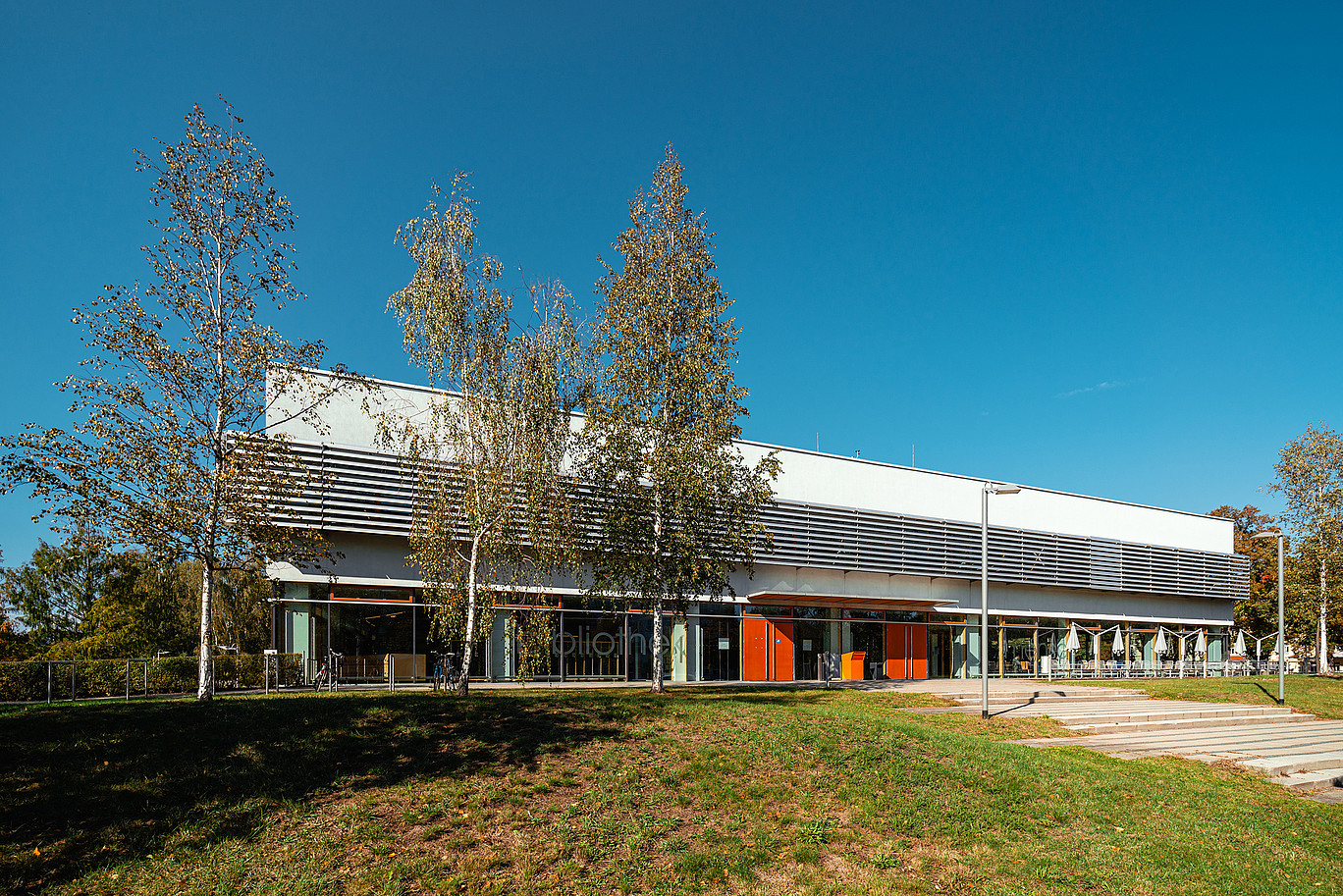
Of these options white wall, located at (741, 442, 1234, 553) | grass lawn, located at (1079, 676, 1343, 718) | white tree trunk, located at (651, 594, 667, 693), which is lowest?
grass lawn, located at (1079, 676, 1343, 718)

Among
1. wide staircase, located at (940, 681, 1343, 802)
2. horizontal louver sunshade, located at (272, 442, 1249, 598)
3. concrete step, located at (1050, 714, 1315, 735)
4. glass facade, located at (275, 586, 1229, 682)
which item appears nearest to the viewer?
wide staircase, located at (940, 681, 1343, 802)

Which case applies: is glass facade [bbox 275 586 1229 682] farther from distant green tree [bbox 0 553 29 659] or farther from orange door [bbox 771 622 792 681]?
distant green tree [bbox 0 553 29 659]

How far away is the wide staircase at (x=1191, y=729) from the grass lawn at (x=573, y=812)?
3260 millimetres

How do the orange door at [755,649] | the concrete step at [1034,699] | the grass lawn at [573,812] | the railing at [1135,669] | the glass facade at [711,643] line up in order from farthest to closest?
the railing at [1135,669], the orange door at [755,649], the glass facade at [711,643], the concrete step at [1034,699], the grass lawn at [573,812]

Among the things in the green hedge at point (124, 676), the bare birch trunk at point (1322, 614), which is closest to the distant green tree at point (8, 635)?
the green hedge at point (124, 676)

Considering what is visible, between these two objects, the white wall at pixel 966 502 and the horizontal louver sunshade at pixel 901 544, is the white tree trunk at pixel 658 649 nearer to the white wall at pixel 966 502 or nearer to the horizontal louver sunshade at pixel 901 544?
the horizontal louver sunshade at pixel 901 544

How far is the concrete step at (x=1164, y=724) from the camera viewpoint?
18.3 meters

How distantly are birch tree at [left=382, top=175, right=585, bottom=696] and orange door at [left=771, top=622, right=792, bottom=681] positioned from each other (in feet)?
48.8

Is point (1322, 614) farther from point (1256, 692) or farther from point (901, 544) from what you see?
point (901, 544)

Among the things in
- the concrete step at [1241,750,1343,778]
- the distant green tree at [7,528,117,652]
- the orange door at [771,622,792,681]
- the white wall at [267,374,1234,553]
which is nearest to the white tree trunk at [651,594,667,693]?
the white wall at [267,374,1234,553]

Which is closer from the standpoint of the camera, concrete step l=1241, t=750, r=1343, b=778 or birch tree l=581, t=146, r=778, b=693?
concrete step l=1241, t=750, r=1343, b=778

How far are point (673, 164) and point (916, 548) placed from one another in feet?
73.1

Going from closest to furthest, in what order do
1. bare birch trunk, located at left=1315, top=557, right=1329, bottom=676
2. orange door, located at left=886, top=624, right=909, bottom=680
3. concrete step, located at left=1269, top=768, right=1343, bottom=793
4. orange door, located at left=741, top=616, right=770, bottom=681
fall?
concrete step, located at left=1269, top=768, right=1343, bottom=793 → orange door, located at left=741, top=616, right=770, bottom=681 → orange door, located at left=886, top=624, right=909, bottom=680 → bare birch trunk, located at left=1315, top=557, right=1329, bottom=676

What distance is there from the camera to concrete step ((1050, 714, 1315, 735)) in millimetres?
18297
